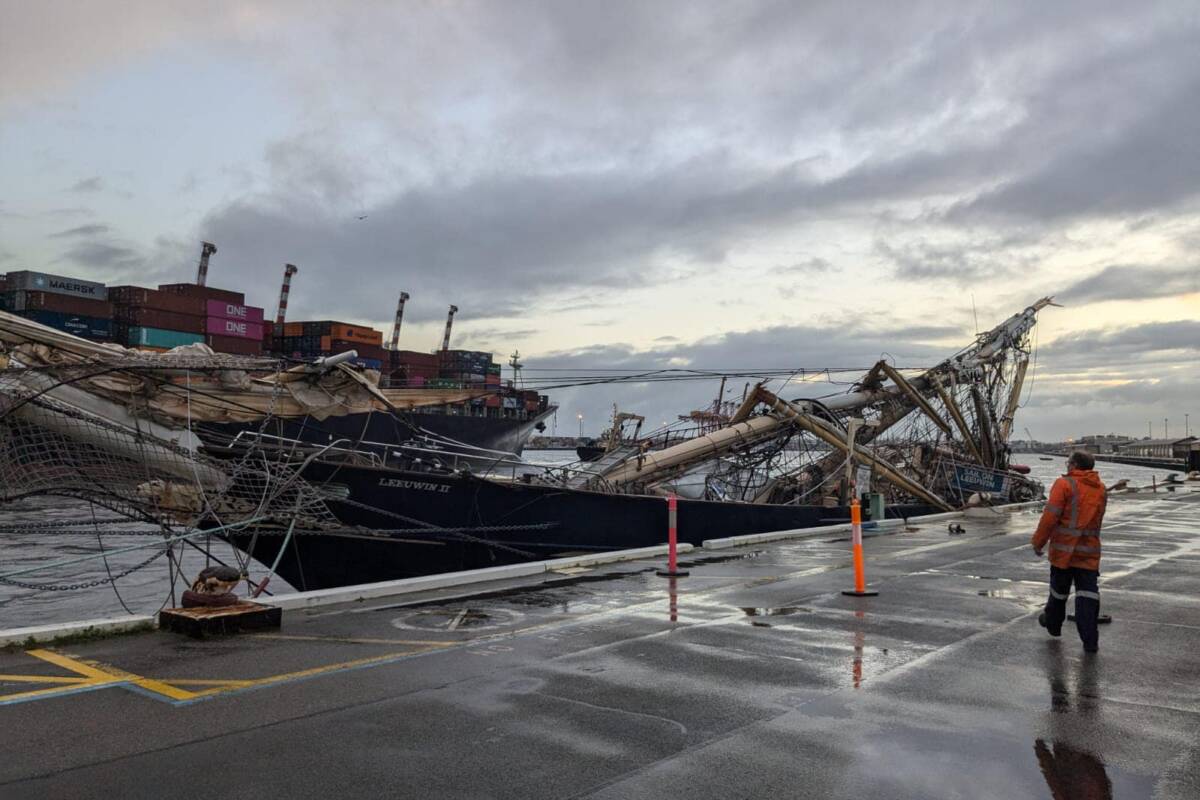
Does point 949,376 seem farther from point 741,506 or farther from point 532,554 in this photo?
point 532,554

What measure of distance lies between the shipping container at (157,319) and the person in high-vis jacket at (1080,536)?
64.1 meters

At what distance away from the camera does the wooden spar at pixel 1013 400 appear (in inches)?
1273

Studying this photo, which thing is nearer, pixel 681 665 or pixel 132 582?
pixel 681 665

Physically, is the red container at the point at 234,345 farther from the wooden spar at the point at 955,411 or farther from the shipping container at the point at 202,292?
the wooden spar at the point at 955,411

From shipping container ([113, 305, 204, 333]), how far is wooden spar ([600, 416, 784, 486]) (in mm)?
51370

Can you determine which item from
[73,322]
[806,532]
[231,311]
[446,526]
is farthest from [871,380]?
[231,311]

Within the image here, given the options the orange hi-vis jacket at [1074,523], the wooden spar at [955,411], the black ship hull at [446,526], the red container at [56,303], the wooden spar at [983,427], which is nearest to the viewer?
the orange hi-vis jacket at [1074,523]

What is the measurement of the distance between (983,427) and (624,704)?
92.9 feet

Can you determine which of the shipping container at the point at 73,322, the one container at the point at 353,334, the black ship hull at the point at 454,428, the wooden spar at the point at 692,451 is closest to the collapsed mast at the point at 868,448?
the wooden spar at the point at 692,451

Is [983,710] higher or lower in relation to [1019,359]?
lower

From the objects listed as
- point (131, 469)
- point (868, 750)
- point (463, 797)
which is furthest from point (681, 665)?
point (131, 469)

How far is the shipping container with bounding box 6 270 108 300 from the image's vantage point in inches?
2232

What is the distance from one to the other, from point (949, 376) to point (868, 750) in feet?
89.8

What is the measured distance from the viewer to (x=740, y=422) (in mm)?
23984
